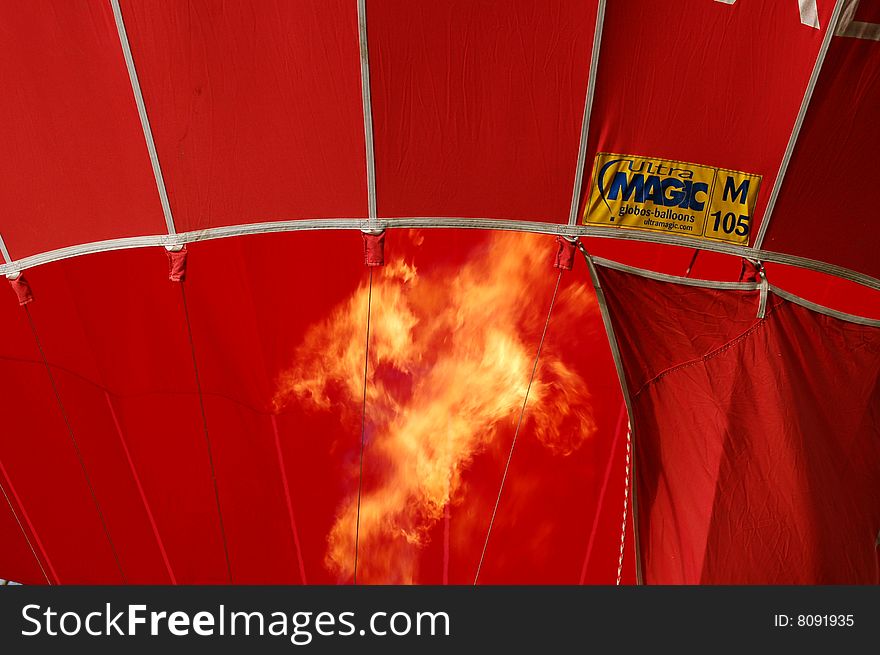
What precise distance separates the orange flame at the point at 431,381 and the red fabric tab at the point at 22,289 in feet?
5.39

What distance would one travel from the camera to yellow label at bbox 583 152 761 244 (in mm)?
5051

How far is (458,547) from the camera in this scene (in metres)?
6.39

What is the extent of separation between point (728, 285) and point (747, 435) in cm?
81

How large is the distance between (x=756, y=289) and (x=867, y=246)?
28.1 inches

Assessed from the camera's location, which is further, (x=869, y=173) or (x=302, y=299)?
(x=302, y=299)

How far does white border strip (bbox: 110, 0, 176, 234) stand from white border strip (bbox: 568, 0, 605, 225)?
7.44 feet

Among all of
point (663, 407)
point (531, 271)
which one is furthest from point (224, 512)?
point (663, 407)

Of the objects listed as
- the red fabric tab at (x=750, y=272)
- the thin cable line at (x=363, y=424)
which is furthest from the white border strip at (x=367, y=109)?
the red fabric tab at (x=750, y=272)

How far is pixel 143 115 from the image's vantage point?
203 inches

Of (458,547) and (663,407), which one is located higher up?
(663,407)

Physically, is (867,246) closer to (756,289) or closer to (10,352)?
(756,289)

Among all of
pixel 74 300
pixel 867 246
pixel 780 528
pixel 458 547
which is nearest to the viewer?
pixel 780 528

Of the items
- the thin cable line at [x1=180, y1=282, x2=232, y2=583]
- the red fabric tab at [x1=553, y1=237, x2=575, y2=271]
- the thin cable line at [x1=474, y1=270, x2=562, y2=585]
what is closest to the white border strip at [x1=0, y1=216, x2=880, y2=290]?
the red fabric tab at [x1=553, y1=237, x2=575, y2=271]

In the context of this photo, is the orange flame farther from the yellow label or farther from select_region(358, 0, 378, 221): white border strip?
the yellow label
